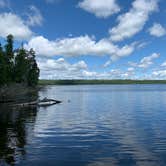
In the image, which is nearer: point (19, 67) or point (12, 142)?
point (12, 142)

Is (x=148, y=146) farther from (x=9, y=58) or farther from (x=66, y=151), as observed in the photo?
(x=9, y=58)

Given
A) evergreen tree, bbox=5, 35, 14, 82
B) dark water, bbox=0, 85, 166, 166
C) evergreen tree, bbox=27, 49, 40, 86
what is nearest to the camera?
dark water, bbox=0, 85, 166, 166

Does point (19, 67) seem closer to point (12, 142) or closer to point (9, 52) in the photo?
point (9, 52)

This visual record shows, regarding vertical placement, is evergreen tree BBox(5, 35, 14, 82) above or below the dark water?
above

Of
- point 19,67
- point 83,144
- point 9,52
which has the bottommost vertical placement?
point 83,144

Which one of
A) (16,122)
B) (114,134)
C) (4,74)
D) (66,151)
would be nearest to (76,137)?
(114,134)

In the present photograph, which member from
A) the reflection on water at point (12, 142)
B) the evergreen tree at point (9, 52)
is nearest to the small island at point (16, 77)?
the evergreen tree at point (9, 52)

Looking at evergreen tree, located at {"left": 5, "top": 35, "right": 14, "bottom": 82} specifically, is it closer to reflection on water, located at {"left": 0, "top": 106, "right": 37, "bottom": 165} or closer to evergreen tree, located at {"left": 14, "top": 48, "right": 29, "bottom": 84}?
evergreen tree, located at {"left": 14, "top": 48, "right": 29, "bottom": 84}

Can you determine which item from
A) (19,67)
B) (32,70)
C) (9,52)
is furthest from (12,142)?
(32,70)

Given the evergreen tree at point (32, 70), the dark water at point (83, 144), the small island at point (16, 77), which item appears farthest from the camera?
the evergreen tree at point (32, 70)

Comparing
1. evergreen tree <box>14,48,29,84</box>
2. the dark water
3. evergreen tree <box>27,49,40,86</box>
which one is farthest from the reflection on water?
evergreen tree <box>27,49,40,86</box>

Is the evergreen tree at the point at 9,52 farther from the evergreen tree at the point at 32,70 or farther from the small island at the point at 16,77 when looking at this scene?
the evergreen tree at the point at 32,70

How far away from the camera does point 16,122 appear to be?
152 feet

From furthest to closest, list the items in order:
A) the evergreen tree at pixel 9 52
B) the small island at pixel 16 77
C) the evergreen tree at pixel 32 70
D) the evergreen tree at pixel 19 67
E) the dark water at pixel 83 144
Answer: the evergreen tree at pixel 32 70
the evergreen tree at pixel 19 67
the evergreen tree at pixel 9 52
the small island at pixel 16 77
the dark water at pixel 83 144
